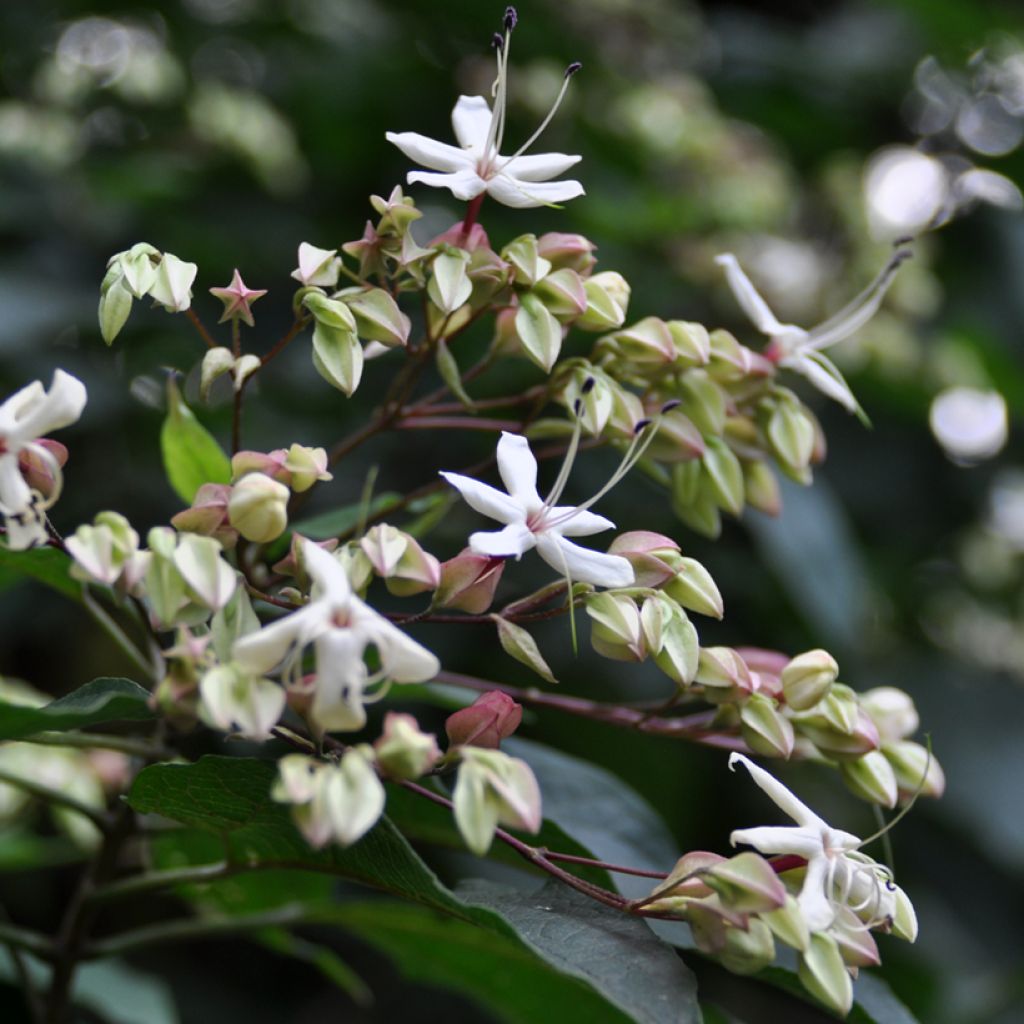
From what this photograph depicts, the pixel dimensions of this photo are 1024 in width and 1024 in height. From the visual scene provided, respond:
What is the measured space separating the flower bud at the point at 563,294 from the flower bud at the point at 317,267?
11 centimetres

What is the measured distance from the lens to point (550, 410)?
1.06m

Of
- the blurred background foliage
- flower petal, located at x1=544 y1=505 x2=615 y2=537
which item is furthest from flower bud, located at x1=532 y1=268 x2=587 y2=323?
the blurred background foliage

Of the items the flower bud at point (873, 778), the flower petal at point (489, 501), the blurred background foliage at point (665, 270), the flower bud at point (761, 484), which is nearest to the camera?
the flower petal at point (489, 501)

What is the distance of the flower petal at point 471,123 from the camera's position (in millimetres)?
688

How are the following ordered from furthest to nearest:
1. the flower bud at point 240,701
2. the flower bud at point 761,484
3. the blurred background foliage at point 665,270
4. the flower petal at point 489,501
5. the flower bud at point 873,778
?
the blurred background foliage at point 665,270 → the flower bud at point 761,484 → the flower bud at point 873,778 → the flower petal at point 489,501 → the flower bud at point 240,701

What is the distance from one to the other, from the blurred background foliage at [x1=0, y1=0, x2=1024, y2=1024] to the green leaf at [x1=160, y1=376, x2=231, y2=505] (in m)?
0.50

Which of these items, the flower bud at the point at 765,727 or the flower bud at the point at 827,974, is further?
the flower bud at the point at 765,727

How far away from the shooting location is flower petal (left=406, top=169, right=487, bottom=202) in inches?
24.6

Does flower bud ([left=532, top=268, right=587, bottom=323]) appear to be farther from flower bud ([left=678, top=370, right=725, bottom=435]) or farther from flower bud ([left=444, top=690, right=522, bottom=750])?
flower bud ([left=444, top=690, right=522, bottom=750])

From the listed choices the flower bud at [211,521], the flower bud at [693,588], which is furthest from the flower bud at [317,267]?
the flower bud at [693,588]

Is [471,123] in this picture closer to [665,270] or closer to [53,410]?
[53,410]

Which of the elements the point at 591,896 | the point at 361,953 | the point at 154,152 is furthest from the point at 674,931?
the point at 154,152

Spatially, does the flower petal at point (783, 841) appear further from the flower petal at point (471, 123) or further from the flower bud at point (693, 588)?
the flower petal at point (471, 123)

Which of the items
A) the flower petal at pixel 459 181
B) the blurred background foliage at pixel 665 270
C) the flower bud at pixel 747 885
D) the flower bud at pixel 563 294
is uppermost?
the flower petal at pixel 459 181
